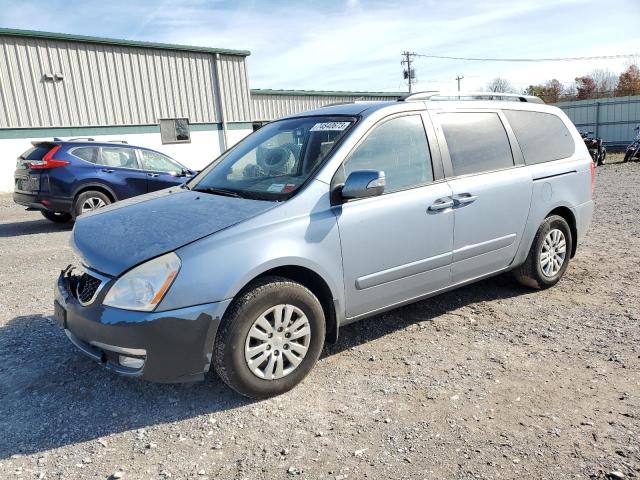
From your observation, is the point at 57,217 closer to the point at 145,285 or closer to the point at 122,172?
the point at 122,172

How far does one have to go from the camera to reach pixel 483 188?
4121 mm

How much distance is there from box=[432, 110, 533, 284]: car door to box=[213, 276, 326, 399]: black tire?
4.84 feet

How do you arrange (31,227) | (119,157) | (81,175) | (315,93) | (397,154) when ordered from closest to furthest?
(397,154), (81,175), (119,157), (31,227), (315,93)

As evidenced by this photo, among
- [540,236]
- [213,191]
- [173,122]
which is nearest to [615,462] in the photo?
[540,236]

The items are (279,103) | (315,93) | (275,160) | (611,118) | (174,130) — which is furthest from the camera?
(315,93)

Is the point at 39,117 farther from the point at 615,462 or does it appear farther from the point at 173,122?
the point at 615,462

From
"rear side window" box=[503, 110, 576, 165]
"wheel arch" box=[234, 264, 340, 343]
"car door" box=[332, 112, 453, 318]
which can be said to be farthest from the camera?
"rear side window" box=[503, 110, 576, 165]

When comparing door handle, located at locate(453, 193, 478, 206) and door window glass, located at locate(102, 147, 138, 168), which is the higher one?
door window glass, located at locate(102, 147, 138, 168)

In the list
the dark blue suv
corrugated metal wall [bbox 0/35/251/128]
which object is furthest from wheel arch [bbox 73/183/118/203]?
corrugated metal wall [bbox 0/35/251/128]

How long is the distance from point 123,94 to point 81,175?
11.5m

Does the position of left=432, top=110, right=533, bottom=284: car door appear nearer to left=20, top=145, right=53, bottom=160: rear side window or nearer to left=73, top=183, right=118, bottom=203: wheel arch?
left=73, top=183, right=118, bottom=203: wheel arch

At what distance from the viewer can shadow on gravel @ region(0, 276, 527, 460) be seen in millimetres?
2867

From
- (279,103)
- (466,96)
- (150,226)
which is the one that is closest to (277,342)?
(150,226)

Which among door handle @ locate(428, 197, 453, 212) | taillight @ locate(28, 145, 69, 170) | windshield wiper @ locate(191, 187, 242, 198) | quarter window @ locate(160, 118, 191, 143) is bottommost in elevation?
door handle @ locate(428, 197, 453, 212)
